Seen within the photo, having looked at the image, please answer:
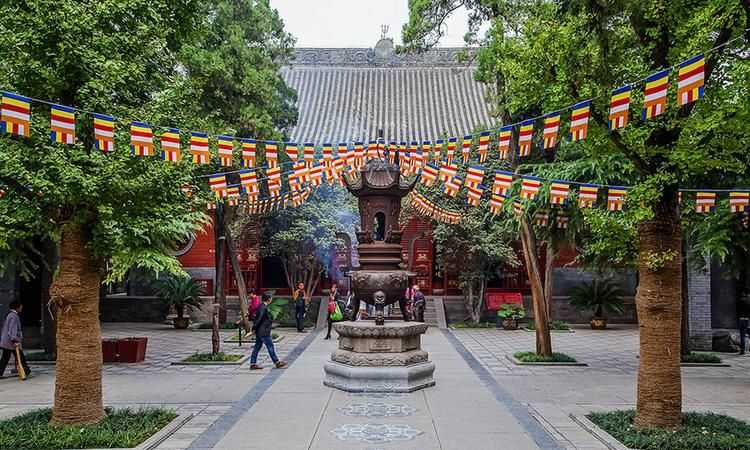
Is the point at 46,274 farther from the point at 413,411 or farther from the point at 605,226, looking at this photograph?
the point at 605,226

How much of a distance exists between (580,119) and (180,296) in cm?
1781

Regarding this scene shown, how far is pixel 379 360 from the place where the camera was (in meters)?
10.7

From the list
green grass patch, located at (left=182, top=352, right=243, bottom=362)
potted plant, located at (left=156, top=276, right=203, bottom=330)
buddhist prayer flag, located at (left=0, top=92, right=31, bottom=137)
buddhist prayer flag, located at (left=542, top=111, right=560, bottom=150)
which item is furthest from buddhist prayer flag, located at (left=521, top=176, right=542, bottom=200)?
potted plant, located at (left=156, top=276, right=203, bottom=330)

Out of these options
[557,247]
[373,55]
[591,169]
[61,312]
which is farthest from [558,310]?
[61,312]

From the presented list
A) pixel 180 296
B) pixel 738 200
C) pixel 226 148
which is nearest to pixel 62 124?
pixel 226 148

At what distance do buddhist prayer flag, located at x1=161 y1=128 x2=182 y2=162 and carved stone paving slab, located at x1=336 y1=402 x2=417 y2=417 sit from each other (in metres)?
4.04

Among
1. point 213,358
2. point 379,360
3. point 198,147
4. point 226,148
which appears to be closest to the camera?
point 198,147

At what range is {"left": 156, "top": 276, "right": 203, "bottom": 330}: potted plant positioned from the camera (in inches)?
895

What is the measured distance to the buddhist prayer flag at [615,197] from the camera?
446 inches

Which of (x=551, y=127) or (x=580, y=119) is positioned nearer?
(x=580, y=119)

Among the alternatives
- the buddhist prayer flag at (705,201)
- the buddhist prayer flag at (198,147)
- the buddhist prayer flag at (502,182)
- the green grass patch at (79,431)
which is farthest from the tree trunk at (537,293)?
the green grass patch at (79,431)

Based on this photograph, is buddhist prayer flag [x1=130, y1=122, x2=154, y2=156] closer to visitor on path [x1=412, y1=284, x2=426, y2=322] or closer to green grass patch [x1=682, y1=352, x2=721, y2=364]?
green grass patch [x1=682, y1=352, x2=721, y2=364]

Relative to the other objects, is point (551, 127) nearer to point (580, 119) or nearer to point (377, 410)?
point (580, 119)

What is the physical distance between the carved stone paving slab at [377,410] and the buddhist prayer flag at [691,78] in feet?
16.8
